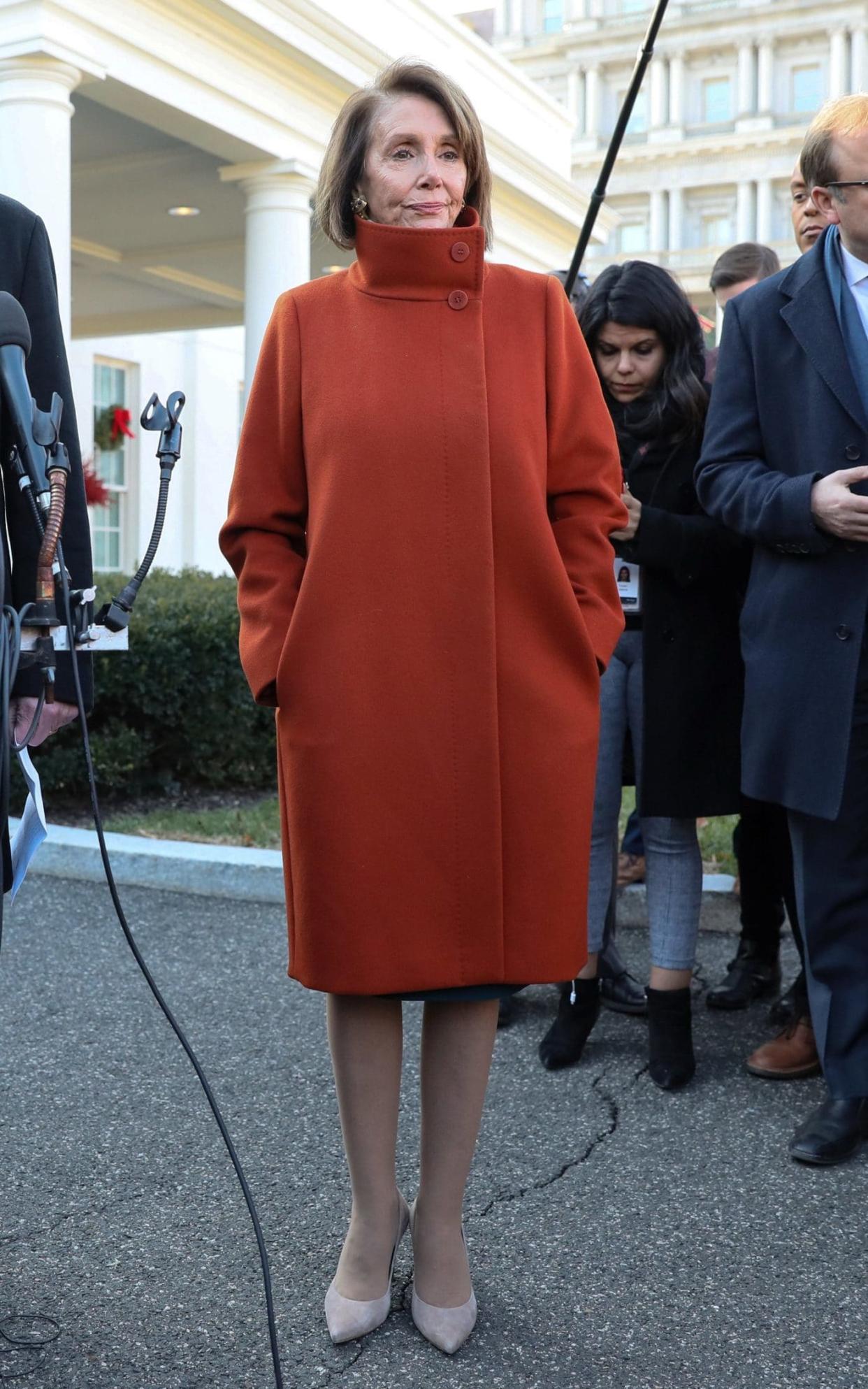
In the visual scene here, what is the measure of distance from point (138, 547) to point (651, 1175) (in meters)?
15.8

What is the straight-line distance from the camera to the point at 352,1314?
2.39m

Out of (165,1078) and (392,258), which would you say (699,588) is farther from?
(165,1078)

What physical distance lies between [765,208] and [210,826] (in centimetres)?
5582

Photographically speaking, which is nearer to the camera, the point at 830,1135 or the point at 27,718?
the point at 27,718

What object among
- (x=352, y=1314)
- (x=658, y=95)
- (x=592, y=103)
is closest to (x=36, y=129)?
(x=352, y=1314)

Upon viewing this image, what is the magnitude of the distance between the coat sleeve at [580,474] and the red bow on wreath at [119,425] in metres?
15.0

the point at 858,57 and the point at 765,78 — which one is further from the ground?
the point at 858,57

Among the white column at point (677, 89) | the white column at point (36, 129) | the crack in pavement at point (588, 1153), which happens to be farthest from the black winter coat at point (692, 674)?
the white column at point (677, 89)

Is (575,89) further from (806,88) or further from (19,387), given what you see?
(19,387)


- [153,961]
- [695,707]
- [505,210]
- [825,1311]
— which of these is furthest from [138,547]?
[825,1311]

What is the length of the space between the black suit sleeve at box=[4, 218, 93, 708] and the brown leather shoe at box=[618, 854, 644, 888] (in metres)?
3.08

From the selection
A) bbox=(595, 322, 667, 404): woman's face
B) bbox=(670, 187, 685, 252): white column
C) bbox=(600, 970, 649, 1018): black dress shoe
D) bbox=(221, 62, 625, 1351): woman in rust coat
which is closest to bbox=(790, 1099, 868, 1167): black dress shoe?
bbox=(600, 970, 649, 1018): black dress shoe

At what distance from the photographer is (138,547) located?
59.3 feet

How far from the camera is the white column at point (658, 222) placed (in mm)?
58156
